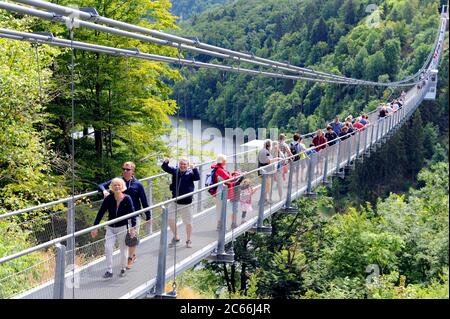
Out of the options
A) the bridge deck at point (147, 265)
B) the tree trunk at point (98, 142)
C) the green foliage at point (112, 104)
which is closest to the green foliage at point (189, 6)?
the green foliage at point (112, 104)

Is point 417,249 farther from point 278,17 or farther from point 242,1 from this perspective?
point 242,1

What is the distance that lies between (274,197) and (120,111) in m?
6.10

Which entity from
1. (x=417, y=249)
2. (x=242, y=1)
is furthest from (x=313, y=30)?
(x=417, y=249)

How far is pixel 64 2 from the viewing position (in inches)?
526

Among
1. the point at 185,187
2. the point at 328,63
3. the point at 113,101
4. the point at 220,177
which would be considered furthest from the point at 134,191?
the point at 328,63

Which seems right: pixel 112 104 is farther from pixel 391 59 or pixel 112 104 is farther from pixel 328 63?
pixel 391 59

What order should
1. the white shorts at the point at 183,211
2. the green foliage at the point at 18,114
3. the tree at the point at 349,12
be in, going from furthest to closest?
the tree at the point at 349,12 < the green foliage at the point at 18,114 < the white shorts at the point at 183,211

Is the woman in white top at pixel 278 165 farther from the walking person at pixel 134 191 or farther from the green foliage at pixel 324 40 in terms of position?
the green foliage at pixel 324 40

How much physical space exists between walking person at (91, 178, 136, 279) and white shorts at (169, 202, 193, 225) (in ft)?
1.59

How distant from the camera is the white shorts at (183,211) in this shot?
581 centimetres

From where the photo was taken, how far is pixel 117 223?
518 cm

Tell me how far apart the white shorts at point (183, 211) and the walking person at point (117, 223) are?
485 millimetres

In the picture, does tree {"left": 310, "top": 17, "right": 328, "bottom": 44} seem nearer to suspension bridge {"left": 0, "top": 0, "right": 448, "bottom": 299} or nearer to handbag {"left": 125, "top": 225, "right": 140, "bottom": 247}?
suspension bridge {"left": 0, "top": 0, "right": 448, "bottom": 299}

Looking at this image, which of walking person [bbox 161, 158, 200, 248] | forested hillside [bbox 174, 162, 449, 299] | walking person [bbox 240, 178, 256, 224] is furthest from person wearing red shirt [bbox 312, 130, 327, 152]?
forested hillside [bbox 174, 162, 449, 299]
